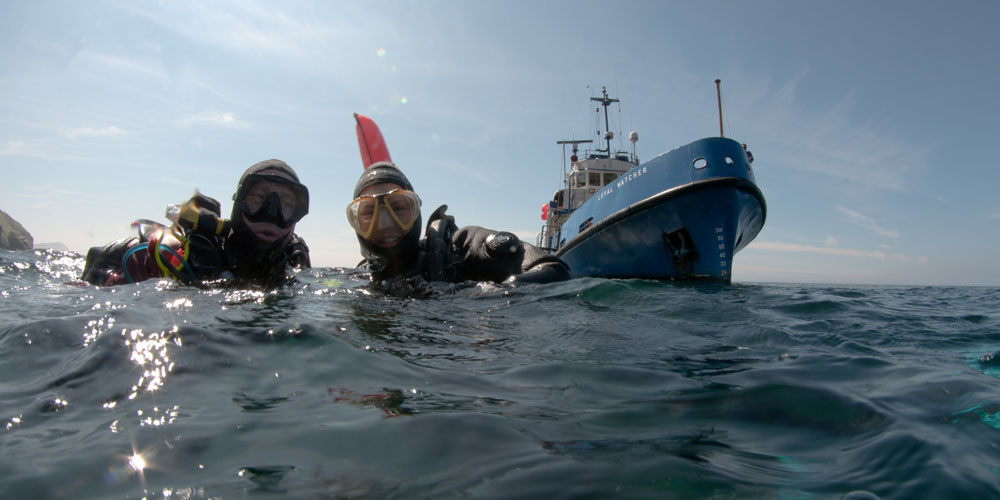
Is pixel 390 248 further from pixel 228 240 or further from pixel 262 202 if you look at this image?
pixel 228 240

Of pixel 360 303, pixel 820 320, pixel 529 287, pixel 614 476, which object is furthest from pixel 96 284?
pixel 820 320

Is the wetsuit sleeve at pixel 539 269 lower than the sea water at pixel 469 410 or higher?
higher

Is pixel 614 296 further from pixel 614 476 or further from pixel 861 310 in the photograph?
pixel 614 476

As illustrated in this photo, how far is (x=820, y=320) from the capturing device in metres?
3.06

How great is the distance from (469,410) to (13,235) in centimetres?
3074

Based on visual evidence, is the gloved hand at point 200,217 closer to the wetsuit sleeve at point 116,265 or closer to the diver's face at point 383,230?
the wetsuit sleeve at point 116,265

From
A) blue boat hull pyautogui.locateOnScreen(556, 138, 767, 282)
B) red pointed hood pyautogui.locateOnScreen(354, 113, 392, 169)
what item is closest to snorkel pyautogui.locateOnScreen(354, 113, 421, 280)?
red pointed hood pyautogui.locateOnScreen(354, 113, 392, 169)

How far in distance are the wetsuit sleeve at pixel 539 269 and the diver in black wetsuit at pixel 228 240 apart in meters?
Result: 2.00

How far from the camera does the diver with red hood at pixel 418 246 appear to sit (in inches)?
134

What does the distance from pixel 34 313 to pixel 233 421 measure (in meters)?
2.24

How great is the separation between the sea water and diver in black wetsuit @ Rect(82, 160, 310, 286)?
97cm

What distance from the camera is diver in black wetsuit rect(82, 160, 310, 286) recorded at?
10.7ft

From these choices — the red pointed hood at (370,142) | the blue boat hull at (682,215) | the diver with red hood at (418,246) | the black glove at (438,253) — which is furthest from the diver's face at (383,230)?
the blue boat hull at (682,215)

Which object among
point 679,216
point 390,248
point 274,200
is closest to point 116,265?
point 274,200
